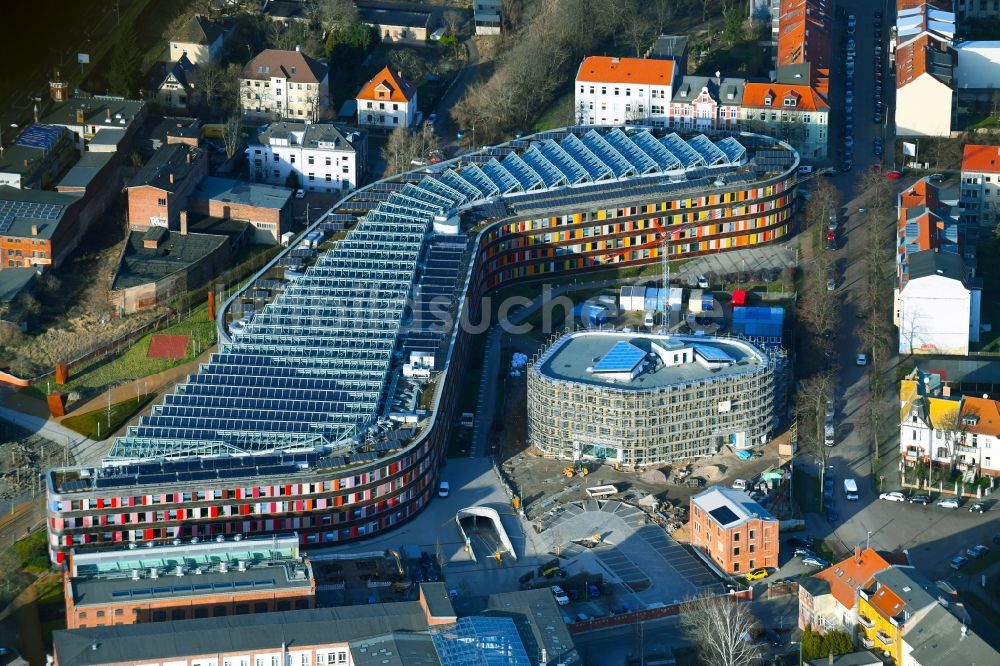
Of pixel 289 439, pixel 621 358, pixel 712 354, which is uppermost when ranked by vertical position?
pixel 621 358

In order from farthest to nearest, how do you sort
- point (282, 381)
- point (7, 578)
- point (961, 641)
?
point (282, 381) < point (7, 578) < point (961, 641)

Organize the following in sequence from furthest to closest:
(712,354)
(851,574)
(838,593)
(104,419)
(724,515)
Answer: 1. (104,419)
2. (712,354)
3. (724,515)
4. (851,574)
5. (838,593)

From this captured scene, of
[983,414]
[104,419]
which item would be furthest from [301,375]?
[983,414]

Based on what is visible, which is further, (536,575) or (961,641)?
(536,575)

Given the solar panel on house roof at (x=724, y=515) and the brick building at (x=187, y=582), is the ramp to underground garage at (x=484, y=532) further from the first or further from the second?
the brick building at (x=187, y=582)

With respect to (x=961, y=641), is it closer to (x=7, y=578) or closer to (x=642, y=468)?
(x=642, y=468)

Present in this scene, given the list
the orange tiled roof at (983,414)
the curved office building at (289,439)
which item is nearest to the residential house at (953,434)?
the orange tiled roof at (983,414)

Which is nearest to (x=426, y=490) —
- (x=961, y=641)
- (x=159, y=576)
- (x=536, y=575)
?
(x=536, y=575)

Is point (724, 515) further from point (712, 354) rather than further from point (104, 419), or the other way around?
point (104, 419)
